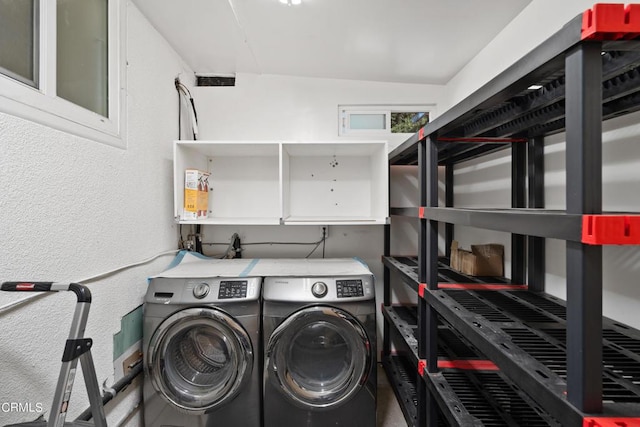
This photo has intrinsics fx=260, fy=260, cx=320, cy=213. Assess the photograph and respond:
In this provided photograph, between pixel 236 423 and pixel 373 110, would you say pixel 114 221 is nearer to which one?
pixel 236 423

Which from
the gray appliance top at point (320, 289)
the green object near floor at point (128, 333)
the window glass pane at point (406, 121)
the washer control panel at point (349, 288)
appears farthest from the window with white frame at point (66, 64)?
the window glass pane at point (406, 121)

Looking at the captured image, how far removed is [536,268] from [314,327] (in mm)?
1190

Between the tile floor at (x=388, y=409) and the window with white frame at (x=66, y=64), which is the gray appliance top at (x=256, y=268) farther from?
the tile floor at (x=388, y=409)

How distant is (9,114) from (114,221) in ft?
1.83

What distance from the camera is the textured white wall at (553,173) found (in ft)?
3.01

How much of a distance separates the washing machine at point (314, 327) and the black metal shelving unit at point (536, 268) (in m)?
0.27

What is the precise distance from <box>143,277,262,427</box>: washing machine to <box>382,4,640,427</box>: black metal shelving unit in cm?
87

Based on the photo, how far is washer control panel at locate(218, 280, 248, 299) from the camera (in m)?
1.41

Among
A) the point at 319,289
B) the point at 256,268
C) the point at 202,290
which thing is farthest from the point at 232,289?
the point at 319,289

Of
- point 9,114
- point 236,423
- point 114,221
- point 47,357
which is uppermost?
point 9,114

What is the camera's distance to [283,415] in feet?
4.66

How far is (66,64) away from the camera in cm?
108

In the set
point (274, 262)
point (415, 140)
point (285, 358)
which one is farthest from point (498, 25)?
point (285, 358)

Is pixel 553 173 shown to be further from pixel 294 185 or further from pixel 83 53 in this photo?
pixel 83 53
